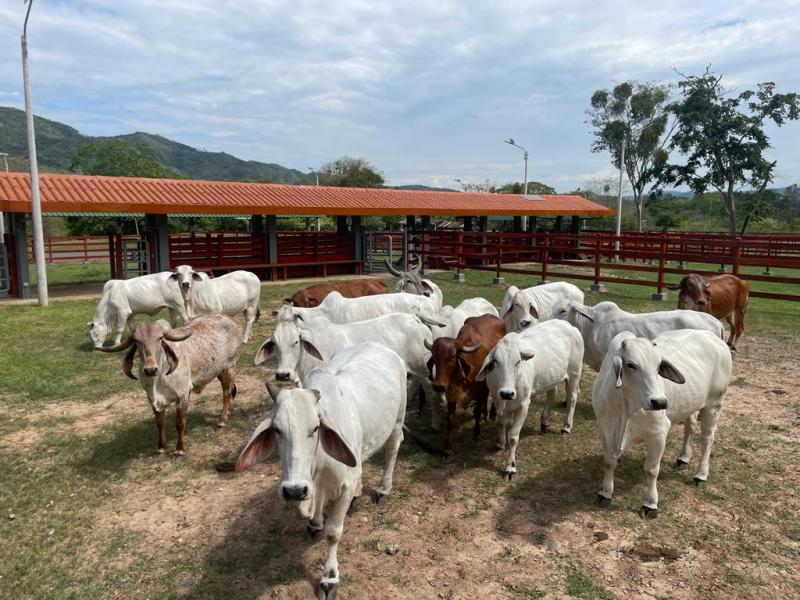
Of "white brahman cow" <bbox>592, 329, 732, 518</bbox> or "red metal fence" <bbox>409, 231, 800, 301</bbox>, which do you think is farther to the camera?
"red metal fence" <bbox>409, 231, 800, 301</bbox>

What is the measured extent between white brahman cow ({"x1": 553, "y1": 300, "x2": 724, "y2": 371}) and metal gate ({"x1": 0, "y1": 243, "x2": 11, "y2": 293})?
13.9 metres

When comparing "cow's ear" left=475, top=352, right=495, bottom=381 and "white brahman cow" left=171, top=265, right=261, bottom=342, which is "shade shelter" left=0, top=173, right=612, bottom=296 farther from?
"cow's ear" left=475, top=352, right=495, bottom=381

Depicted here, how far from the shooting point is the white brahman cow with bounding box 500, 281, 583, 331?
7.50 m

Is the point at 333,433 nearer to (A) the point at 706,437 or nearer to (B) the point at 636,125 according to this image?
(A) the point at 706,437

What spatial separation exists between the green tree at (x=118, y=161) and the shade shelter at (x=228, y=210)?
3398 centimetres

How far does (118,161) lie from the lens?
48.6 metres

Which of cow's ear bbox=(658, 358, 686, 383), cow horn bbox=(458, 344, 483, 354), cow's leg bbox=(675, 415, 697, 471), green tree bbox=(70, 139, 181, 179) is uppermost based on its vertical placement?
green tree bbox=(70, 139, 181, 179)

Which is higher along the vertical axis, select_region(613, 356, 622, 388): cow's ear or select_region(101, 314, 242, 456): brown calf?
select_region(613, 356, 622, 388): cow's ear

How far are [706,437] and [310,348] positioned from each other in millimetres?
3692

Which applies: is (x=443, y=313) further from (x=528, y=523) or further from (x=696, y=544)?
(x=696, y=544)

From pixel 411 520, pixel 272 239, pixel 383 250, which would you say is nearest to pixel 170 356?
pixel 411 520

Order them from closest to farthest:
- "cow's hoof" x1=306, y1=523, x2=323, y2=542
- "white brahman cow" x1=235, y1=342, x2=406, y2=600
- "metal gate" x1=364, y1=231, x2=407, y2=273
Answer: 1. "white brahman cow" x1=235, y1=342, x2=406, y2=600
2. "cow's hoof" x1=306, y1=523, x2=323, y2=542
3. "metal gate" x1=364, y1=231, x2=407, y2=273

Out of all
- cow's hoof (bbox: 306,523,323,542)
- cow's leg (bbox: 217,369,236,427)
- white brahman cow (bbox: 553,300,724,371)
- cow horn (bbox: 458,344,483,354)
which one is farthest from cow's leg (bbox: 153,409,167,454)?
white brahman cow (bbox: 553,300,724,371)

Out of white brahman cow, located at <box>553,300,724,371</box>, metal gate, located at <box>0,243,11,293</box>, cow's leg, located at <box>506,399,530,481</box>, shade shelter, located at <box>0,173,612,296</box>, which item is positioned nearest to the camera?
cow's leg, located at <box>506,399,530,481</box>
